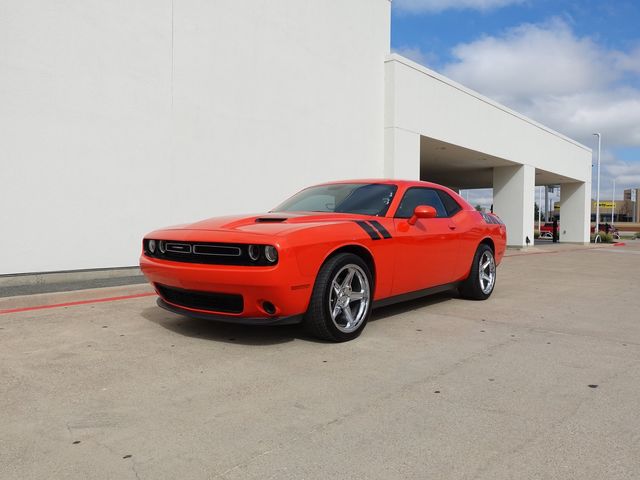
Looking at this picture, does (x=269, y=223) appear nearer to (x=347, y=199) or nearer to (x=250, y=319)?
(x=250, y=319)

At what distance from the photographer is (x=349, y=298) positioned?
422 cm

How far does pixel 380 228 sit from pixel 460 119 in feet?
40.0

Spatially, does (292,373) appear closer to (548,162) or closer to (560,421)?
(560,421)

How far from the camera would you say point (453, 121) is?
50.1ft

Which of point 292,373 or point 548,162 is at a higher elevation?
point 548,162

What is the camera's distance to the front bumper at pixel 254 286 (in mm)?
3639

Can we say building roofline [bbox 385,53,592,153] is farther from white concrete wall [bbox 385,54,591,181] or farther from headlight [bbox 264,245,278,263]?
headlight [bbox 264,245,278,263]

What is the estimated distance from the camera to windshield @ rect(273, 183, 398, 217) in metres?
4.91

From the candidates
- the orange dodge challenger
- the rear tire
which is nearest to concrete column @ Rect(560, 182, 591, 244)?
the rear tire

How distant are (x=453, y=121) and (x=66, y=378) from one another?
13.9 meters

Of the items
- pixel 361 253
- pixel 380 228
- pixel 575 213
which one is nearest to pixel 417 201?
pixel 380 228

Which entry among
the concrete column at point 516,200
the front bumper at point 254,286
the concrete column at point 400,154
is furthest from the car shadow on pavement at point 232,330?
the concrete column at point 516,200

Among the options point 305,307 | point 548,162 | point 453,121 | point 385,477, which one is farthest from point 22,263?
point 548,162

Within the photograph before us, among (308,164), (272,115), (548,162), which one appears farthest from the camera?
(548,162)
